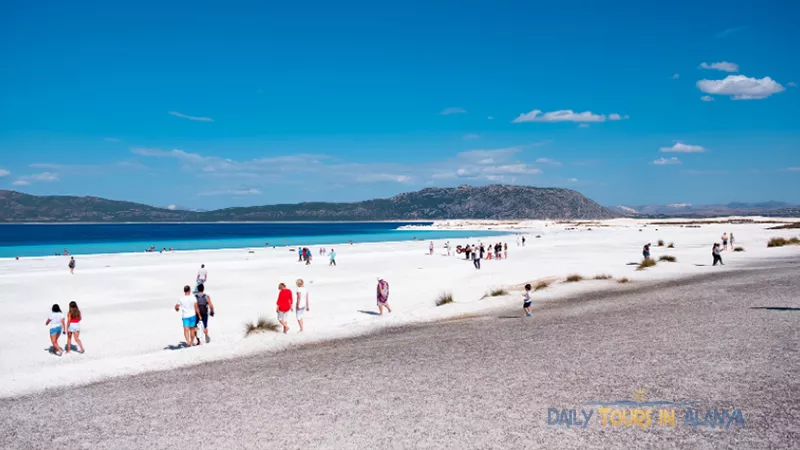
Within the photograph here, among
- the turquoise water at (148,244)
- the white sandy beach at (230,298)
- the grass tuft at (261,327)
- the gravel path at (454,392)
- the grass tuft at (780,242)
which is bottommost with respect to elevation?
the turquoise water at (148,244)

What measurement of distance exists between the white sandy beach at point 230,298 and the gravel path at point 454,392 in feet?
5.40

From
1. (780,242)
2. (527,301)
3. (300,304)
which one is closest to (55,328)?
(300,304)

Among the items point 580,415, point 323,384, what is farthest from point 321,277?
point 580,415

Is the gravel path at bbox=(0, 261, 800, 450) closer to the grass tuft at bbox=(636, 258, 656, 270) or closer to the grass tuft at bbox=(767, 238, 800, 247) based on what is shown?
the grass tuft at bbox=(636, 258, 656, 270)

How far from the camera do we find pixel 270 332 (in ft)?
47.2

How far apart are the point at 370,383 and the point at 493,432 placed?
2.86 metres

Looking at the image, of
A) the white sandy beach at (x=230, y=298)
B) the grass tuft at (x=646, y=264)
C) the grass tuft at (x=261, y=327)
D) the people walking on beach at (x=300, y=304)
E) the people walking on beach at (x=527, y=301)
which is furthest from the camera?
the grass tuft at (x=646, y=264)

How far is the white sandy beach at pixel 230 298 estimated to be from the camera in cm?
1242

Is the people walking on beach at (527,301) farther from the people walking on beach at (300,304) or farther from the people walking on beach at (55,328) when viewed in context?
the people walking on beach at (55,328)

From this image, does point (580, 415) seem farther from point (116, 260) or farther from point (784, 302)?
point (116, 260)

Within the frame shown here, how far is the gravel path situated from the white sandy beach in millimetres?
1645

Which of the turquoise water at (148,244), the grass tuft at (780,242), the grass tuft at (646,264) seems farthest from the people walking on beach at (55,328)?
the turquoise water at (148,244)

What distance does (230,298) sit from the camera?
22094 millimetres

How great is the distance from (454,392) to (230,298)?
15543mm
